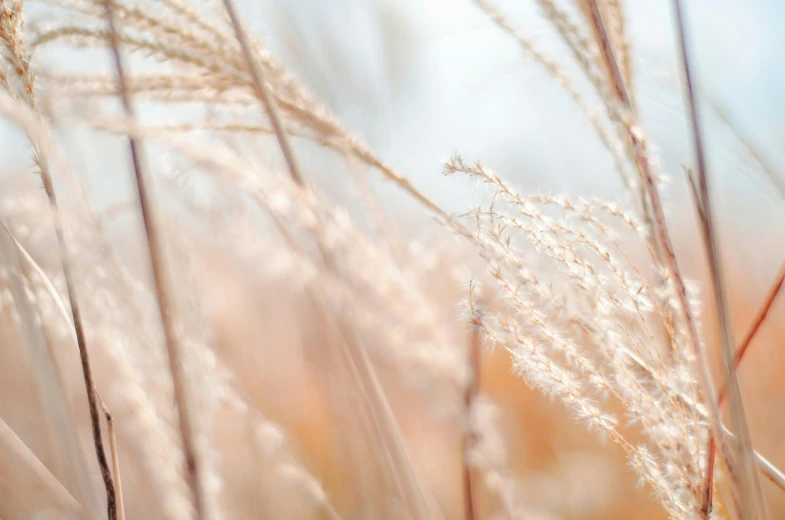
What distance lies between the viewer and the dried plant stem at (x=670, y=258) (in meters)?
0.32

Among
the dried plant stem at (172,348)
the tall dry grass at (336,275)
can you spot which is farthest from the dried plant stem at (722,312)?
the dried plant stem at (172,348)

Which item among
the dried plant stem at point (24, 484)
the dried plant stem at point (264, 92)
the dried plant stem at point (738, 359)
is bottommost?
the dried plant stem at point (738, 359)

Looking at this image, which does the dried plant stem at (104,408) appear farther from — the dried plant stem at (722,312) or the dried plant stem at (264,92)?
the dried plant stem at (722,312)

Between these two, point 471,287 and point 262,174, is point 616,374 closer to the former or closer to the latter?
point 471,287

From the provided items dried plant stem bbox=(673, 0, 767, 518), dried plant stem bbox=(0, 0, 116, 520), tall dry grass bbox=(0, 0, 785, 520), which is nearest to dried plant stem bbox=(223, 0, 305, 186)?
tall dry grass bbox=(0, 0, 785, 520)

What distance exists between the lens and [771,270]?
1.68 meters

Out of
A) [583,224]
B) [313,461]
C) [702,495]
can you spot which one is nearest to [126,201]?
[583,224]

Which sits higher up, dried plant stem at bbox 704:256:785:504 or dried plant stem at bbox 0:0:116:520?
dried plant stem at bbox 0:0:116:520

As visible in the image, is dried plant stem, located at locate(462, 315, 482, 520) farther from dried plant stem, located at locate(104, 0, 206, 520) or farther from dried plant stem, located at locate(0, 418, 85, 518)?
dried plant stem, located at locate(0, 418, 85, 518)

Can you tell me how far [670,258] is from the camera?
33 cm

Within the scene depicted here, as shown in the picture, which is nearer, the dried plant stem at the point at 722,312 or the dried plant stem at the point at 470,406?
the dried plant stem at the point at 722,312

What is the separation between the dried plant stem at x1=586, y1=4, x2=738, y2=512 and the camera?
1.04ft

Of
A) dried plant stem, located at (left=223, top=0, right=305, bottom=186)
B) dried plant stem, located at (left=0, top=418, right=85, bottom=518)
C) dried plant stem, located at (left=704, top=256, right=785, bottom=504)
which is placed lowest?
dried plant stem, located at (left=704, top=256, right=785, bottom=504)

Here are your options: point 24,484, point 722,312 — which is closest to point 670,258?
point 722,312
